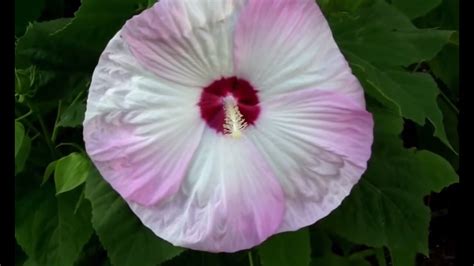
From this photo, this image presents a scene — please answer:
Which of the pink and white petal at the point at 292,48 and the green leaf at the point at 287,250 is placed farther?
the green leaf at the point at 287,250

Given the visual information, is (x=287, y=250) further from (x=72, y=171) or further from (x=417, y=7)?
(x=417, y=7)

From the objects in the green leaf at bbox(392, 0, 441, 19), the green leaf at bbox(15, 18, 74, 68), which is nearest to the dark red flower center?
the green leaf at bbox(15, 18, 74, 68)

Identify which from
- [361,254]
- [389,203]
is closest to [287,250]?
[389,203]

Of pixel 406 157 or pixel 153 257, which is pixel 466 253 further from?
pixel 153 257

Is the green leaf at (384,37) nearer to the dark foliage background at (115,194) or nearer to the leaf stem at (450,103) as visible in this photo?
the dark foliage background at (115,194)

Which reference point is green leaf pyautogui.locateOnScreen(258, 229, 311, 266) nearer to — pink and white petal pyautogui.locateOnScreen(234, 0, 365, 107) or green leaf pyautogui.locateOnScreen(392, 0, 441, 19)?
pink and white petal pyautogui.locateOnScreen(234, 0, 365, 107)

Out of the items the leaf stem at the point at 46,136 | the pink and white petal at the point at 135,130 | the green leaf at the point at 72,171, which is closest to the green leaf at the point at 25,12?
the leaf stem at the point at 46,136
